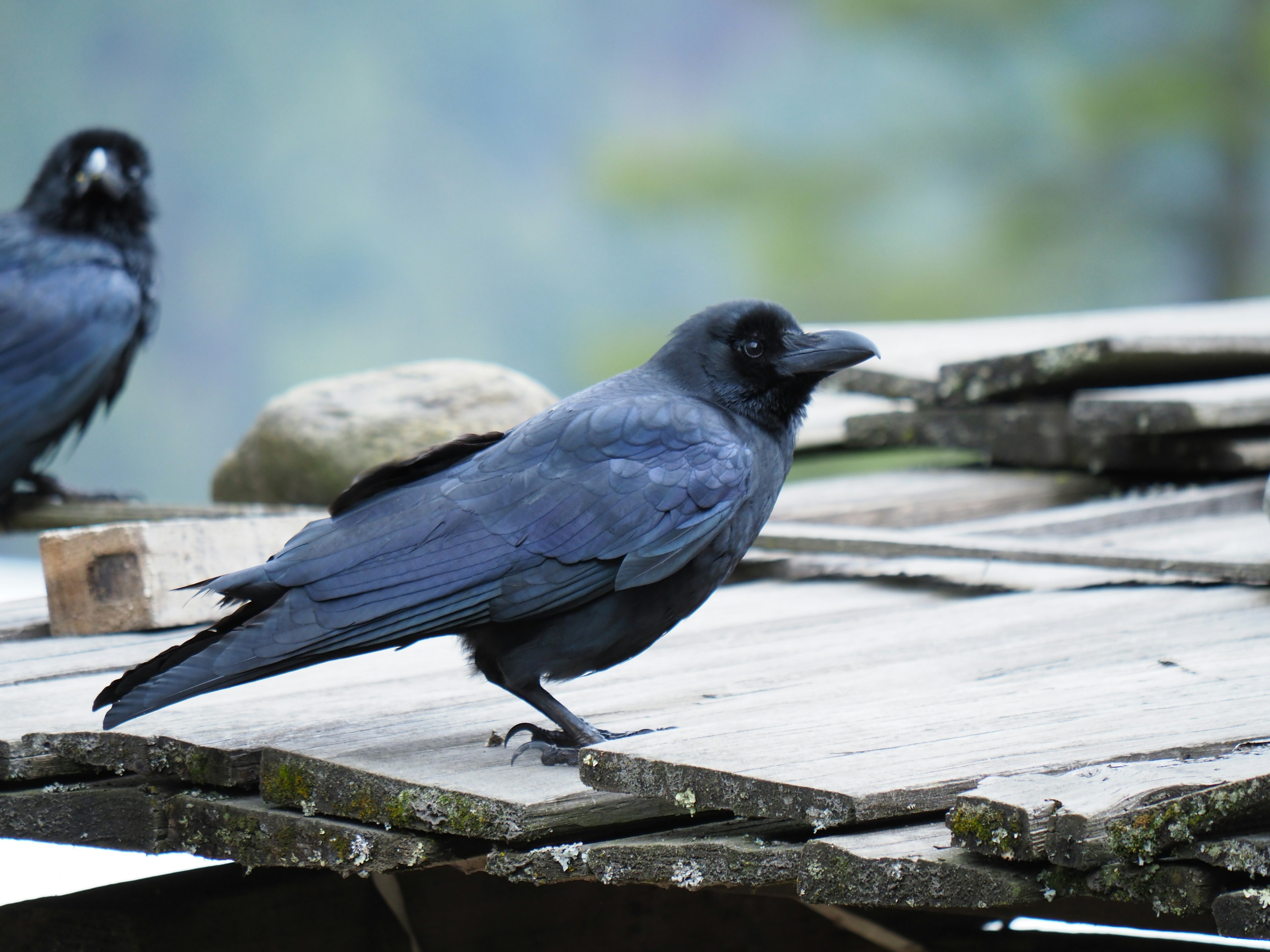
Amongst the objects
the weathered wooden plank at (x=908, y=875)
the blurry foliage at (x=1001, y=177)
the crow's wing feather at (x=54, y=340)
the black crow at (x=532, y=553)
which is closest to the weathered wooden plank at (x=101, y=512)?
the crow's wing feather at (x=54, y=340)

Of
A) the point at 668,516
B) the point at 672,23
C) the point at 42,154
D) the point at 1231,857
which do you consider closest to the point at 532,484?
the point at 668,516

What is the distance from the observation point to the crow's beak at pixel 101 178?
4840 millimetres

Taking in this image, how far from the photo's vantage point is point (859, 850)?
Answer: 1531mm

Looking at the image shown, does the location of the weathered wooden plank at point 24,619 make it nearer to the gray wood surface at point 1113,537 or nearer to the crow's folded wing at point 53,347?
the crow's folded wing at point 53,347

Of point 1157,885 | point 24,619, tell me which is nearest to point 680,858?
point 1157,885

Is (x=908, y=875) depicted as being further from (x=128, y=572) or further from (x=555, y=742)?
(x=128, y=572)

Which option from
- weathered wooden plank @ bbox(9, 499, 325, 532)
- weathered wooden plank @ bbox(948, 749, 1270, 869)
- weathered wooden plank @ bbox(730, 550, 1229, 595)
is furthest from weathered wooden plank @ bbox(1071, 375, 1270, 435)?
weathered wooden plank @ bbox(948, 749, 1270, 869)

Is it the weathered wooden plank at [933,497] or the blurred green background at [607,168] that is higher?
the blurred green background at [607,168]

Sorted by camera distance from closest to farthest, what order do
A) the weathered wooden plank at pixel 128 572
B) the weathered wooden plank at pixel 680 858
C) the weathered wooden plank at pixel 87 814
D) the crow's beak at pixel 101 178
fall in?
the weathered wooden plank at pixel 680 858
the weathered wooden plank at pixel 87 814
the weathered wooden plank at pixel 128 572
the crow's beak at pixel 101 178

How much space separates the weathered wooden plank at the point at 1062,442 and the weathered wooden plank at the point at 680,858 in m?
2.74

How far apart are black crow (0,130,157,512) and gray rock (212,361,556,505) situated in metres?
0.57

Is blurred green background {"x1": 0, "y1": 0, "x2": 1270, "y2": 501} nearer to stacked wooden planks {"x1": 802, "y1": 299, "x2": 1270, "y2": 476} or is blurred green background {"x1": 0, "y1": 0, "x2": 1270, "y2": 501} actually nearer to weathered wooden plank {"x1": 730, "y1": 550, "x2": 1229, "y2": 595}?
stacked wooden planks {"x1": 802, "y1": 299, "x2": 1270, "y2": 476}

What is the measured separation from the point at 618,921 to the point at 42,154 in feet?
25.6

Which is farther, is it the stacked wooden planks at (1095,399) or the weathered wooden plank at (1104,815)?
the stacked wooden planks at (1095,399)
